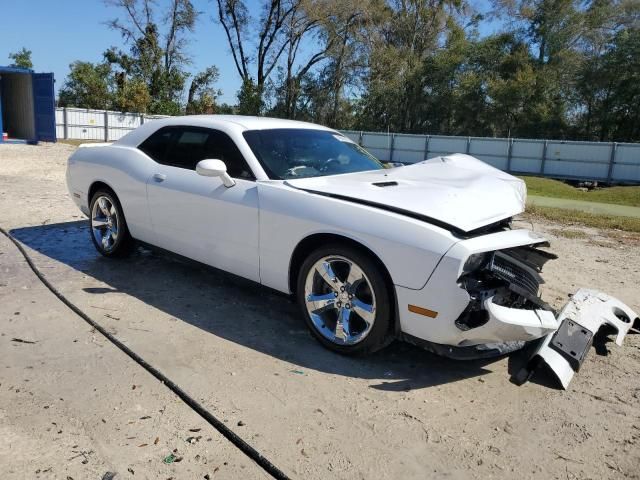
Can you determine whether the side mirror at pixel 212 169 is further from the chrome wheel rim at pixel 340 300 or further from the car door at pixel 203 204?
the chrome wheel rim at pixel 340 300

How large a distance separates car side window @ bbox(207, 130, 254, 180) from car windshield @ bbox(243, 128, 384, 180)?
0.42 ft

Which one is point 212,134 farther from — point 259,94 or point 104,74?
point 104,74

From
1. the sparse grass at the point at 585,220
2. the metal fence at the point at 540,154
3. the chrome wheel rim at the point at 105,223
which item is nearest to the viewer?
the chrome wheel rim at the point at 105,223

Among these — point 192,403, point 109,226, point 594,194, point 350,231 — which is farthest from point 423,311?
point 594,194

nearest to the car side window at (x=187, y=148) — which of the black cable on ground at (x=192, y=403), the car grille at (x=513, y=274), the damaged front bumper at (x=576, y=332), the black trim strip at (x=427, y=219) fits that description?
the black trim strip at (x=427, y=219)

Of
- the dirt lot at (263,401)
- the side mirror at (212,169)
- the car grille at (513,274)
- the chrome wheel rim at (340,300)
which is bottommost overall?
the dirt lot at (263,401)

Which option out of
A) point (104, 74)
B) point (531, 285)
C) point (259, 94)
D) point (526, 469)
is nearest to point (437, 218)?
point (531, 285)

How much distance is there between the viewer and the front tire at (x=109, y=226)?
531 cm

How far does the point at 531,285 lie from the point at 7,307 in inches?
158

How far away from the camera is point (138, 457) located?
97.0 inches

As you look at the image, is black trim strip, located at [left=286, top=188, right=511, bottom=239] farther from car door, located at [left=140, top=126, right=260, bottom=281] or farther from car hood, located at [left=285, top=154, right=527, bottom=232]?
car door, located at [left=140, top=126, right=260, bottom=281]

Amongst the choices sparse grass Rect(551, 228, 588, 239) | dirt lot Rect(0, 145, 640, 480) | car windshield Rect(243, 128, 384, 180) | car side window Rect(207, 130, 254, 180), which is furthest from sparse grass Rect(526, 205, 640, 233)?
car side window Rect(207, 130, 254, 180)

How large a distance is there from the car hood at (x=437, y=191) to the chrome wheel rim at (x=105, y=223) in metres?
2.44

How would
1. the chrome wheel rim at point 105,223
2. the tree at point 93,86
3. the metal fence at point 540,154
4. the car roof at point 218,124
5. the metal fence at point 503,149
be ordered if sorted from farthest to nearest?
1. the tree at point 93,86
2. the metal fence at point 503,149
3. the metal fence at point 540,154
4. the chrome wheel rim at point 105,223
5. the car roof at point 218,124
